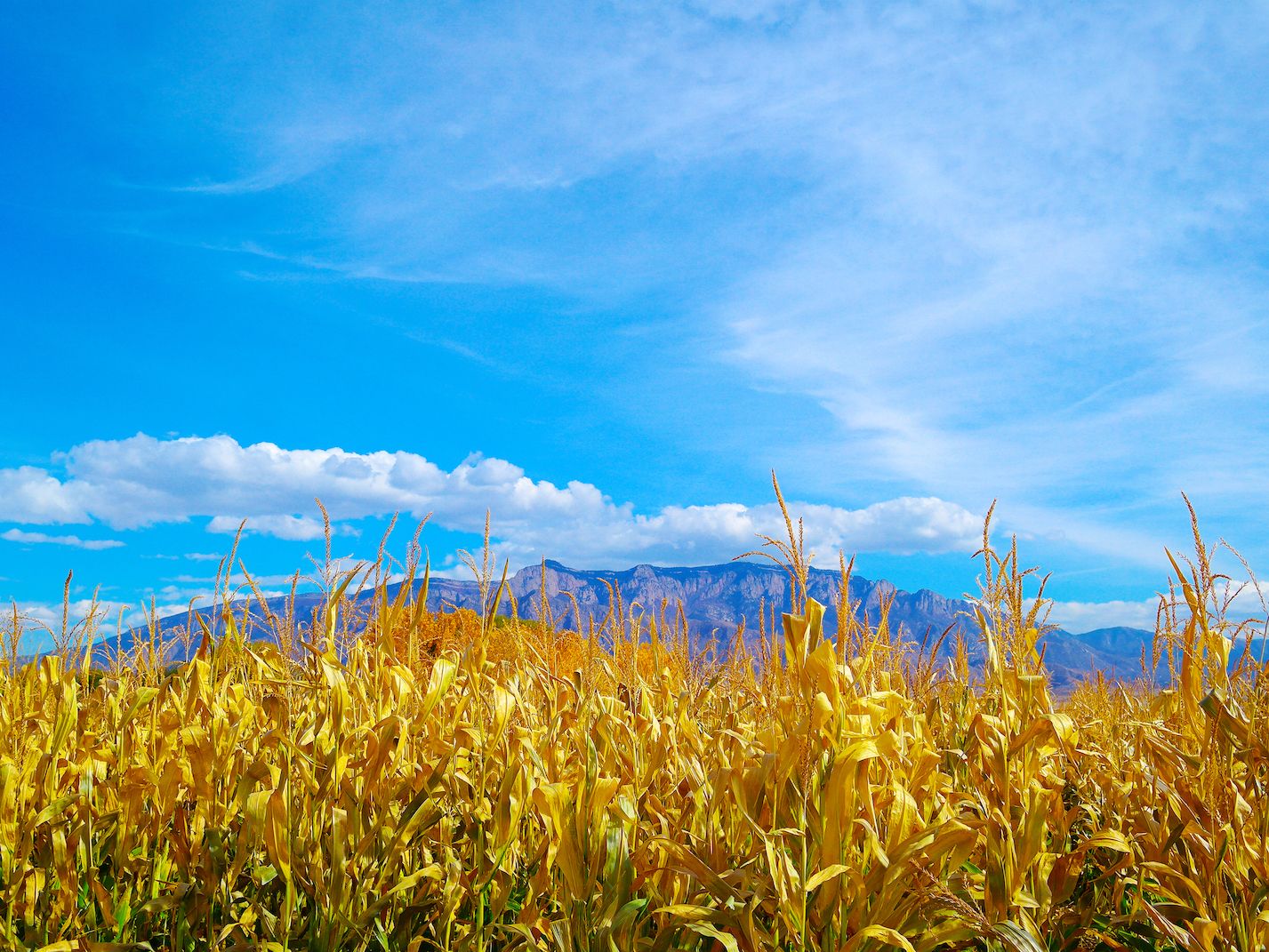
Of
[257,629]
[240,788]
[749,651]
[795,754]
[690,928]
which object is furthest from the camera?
[749,651]

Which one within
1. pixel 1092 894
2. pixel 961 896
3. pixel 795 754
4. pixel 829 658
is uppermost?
pixel 829 658

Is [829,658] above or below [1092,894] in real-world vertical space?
above

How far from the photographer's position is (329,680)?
230 centimetres

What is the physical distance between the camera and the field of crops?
191cm

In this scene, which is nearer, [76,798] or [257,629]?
[76,798]

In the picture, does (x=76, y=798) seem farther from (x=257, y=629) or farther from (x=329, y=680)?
(x=257, y=629)

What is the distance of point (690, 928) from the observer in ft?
6.03

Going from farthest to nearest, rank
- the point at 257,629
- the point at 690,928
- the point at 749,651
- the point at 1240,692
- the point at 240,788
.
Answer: the point at 749,651 < the point at 257,629 < the point at 1240,692 < the point at 240,788 < the point at 690,928

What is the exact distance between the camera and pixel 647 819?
2.55 meters

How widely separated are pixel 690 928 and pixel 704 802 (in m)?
0.44

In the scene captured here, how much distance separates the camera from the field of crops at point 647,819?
191 cm

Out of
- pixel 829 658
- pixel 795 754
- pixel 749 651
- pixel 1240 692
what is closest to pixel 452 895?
pixel 795 754

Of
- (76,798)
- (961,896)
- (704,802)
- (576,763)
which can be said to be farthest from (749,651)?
(76,798)

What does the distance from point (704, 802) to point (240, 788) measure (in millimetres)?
1316
